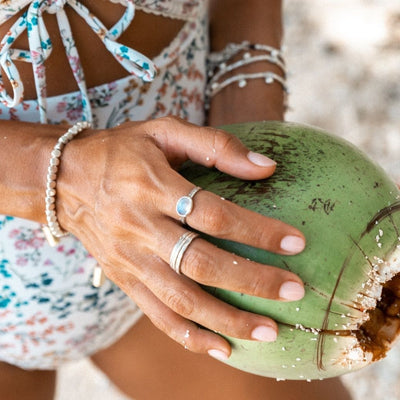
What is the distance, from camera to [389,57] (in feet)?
9.13

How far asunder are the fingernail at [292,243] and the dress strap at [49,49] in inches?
14.7

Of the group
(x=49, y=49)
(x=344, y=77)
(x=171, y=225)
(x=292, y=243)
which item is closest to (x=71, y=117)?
(x=49, y=49)

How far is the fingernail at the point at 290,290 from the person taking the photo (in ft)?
2.48

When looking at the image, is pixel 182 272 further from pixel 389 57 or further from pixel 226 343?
pixel 389 57

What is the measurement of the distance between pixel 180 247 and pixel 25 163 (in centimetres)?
30

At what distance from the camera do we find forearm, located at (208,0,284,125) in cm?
129

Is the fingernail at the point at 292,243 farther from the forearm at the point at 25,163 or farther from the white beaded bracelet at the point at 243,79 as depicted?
the white beaded bracelet at the point at 243,79

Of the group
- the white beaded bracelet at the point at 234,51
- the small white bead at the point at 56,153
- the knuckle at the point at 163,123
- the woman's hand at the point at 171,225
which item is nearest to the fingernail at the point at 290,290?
the woman's hand at the point at 171,225

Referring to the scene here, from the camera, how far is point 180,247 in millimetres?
753

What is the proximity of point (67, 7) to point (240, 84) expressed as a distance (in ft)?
1.48

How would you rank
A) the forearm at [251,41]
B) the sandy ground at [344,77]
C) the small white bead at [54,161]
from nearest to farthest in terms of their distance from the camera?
1. the small white bead at [54,161]
2. the forearm at [251,41]
3. the sandy ground at [344,77]

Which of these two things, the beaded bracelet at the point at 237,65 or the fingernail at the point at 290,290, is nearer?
the fingernail at the point at 290,290

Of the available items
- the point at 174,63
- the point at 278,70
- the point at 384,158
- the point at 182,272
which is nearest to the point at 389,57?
the point at 384,158

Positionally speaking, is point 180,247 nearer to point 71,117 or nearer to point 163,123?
point 163,123
